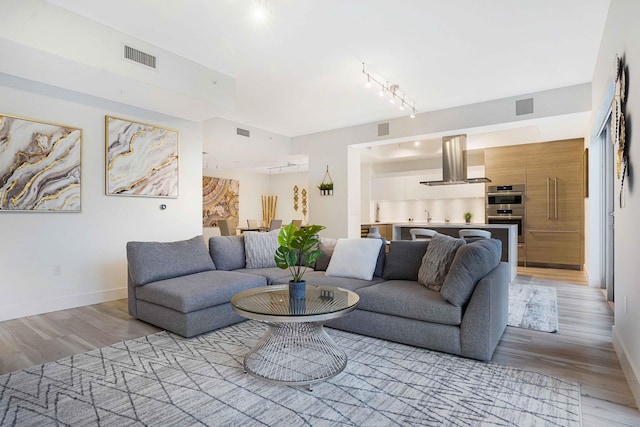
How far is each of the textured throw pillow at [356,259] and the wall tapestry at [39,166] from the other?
3.23m

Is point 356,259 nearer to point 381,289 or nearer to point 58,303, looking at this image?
point 381,289

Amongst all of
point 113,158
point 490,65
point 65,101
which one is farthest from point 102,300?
point 490,65

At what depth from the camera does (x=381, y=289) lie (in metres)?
3.00

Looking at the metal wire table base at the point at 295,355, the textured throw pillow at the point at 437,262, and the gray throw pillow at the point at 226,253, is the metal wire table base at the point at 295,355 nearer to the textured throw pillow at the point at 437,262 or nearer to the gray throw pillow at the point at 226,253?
the textured throw pillow at the point at 437,262

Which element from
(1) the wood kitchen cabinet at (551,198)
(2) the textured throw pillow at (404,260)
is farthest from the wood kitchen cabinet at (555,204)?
(2) the textured throw pillow at (404,260)

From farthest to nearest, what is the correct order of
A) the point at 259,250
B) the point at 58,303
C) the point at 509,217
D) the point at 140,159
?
the point at 509,217
the point at 140,159
the point at 259,250
the point at 58,303

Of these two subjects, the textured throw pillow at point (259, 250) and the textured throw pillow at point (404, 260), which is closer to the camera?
the textured throw pillow at point (404, 260)

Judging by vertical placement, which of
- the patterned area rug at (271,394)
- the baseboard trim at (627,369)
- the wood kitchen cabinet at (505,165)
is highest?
the wood kitchen cabinet at (505,165)

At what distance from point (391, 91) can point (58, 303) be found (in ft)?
16.7

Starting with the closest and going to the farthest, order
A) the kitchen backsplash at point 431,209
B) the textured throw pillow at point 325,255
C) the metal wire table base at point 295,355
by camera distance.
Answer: the metal wire table base at point 295,355 < the textured throw pillow at point 325,255 < the kitchen backsplash at point 431,209

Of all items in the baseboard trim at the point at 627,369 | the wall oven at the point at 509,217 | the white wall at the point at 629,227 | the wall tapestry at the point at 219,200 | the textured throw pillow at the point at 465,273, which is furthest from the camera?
the wall tapestry at the point at 219,200

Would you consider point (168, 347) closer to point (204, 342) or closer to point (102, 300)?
point (204, 342)

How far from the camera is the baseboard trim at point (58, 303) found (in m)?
3.65

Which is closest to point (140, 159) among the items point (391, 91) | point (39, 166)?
point (39, 166)
